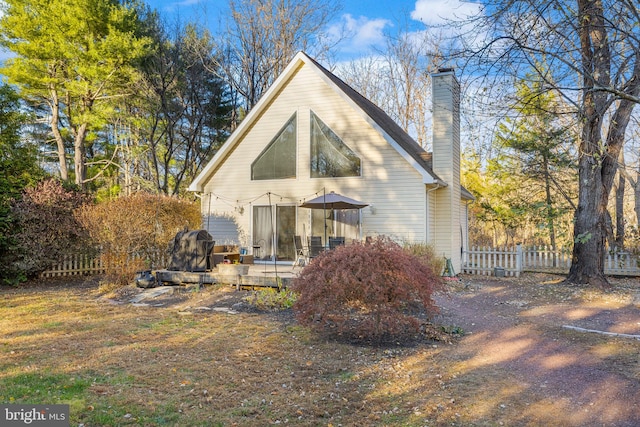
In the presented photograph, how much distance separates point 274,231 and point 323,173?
2.50 metres

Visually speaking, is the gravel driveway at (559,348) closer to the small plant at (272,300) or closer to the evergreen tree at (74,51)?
the small plant at (272,300)

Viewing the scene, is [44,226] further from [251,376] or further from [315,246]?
[251,376]

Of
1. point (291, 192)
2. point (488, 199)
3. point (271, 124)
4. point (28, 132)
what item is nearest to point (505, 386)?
point (291, 192)

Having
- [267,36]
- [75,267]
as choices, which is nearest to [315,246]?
[75,267]

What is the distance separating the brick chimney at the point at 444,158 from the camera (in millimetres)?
12750

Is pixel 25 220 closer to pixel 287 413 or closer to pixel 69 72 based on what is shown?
pixel 287 413

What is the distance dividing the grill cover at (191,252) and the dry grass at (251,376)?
3.86 m

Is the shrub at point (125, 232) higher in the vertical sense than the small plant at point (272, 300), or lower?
higher

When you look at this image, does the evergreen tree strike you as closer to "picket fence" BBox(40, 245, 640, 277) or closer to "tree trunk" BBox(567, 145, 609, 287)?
"picket fence" BBox(40, 245, 640, 277)

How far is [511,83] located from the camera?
616cm

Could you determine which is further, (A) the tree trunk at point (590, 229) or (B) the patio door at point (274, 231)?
(B) the patio door at point (274, 231)

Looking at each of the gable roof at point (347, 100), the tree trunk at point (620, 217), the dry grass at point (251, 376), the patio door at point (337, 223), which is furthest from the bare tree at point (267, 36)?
the dry grass at point (251, 376)

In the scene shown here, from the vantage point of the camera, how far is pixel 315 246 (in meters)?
11.2

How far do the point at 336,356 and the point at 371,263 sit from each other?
1.29m
